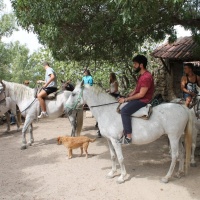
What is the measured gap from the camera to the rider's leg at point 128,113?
449cm

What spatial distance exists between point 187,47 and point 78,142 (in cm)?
726

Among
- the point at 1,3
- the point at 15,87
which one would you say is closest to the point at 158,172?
the point at 15,87

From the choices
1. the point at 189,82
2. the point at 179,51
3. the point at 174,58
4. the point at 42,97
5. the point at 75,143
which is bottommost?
the point at 75,143

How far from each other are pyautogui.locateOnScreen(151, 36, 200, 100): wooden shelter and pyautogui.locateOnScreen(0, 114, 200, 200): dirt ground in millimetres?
4444

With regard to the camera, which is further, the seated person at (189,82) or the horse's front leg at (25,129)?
the horse's front leg at (25,129)

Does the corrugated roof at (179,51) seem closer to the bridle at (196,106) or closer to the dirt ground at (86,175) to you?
the dirt ground at (86,175)

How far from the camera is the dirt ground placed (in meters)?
4.29

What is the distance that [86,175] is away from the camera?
16.9 feet

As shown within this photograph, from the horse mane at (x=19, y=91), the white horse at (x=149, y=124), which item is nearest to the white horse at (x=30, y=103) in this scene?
the horse mane at (x=19, y=91)

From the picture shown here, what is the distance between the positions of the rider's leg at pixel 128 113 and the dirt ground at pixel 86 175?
100 centimetres

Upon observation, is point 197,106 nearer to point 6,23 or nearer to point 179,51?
point 179,51

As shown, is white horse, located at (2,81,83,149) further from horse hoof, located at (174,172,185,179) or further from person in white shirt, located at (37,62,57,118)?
horse hoof, located at (174,172,185,179)

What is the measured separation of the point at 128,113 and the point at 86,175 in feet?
5.43

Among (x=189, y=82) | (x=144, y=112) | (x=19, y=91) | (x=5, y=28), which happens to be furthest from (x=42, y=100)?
(x=5, y=28)
